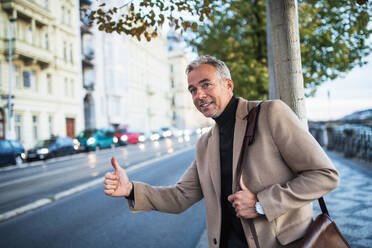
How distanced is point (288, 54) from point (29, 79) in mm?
28816

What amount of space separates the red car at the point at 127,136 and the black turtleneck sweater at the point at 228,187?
28569mm

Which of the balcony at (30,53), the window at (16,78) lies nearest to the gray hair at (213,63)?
the balcony at (30,53)

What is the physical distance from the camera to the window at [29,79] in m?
26.9

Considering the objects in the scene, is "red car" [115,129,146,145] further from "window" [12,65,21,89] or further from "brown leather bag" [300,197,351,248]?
"brown leather bag" [300,197,351,248]

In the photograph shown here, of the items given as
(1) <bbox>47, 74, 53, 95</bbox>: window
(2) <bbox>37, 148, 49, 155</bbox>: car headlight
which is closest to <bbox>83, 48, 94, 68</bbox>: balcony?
(1) <bbox>47, 74, 53, 95</bbox>: window

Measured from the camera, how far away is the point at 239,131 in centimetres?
204

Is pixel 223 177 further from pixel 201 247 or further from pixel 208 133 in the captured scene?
pixel 201 247

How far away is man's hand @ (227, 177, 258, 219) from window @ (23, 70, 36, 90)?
29.1m

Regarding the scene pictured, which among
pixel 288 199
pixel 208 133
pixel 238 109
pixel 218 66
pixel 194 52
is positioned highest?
pixel 194 52

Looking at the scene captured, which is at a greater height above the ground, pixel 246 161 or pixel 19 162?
pixel 246 161

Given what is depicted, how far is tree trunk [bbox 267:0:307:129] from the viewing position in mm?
2869

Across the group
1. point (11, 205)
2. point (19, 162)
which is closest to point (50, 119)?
point (19, 162)

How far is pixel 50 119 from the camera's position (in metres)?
30.2

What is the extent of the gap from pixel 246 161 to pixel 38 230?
495 cm
